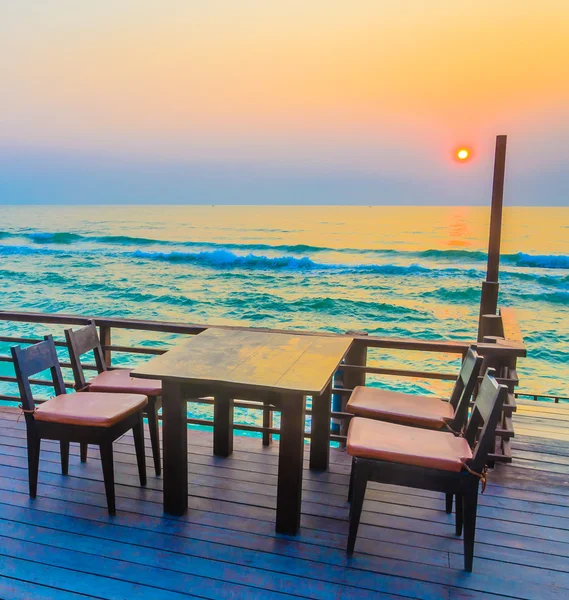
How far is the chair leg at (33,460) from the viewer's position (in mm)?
2275

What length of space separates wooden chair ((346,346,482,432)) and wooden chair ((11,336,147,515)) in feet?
3.53

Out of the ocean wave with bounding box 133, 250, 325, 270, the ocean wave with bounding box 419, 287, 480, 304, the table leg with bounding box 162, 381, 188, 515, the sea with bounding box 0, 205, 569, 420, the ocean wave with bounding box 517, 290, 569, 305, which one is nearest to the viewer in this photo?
the table leg with bounding box 162, 381, 188, 515

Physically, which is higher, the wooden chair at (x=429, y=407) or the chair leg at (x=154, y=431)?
the wooden chair at (x=429, y=407)

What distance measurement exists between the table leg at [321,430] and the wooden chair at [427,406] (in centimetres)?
18

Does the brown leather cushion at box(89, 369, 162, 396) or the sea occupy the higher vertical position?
the brown leather cushion at box(89, 369, 162, 396)

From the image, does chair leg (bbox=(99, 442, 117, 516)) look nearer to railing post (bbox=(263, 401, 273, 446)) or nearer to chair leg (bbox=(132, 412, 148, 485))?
chair leg (bbox=(132, 412, 148, 485))

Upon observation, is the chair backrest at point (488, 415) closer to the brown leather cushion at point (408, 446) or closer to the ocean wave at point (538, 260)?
the brown leather cushion at point (408, 446)

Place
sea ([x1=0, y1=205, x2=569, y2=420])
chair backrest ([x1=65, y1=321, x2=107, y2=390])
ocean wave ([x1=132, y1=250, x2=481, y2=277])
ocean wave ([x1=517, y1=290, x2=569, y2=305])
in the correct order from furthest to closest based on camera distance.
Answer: ocean wave ([x1=132, y1=250, x2=481, y2=277]) → ocean wave ([x1=517, y1=290, x2=569, y2=305]) → sea ([x1=0, y1=205, x2=569, y2=420]) → chair backrest ([x1=65, y1=321, x2=107, y2=390])

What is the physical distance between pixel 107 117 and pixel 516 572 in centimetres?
1296

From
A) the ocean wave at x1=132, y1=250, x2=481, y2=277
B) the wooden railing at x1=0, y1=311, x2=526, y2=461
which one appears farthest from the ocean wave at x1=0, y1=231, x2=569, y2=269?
the wooden railing at x1=0, y1=311, x2=526, y2=461

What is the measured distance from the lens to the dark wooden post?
3.79 metres

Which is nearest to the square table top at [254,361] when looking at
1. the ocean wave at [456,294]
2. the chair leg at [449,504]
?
the chair leg at [449,504]

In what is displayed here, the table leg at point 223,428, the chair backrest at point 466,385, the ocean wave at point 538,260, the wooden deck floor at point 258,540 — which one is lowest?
the ocean wave at point 538,260

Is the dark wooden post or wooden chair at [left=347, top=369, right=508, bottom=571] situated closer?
wooden chair at [left=347, top=369, right=508, bottom=571]
